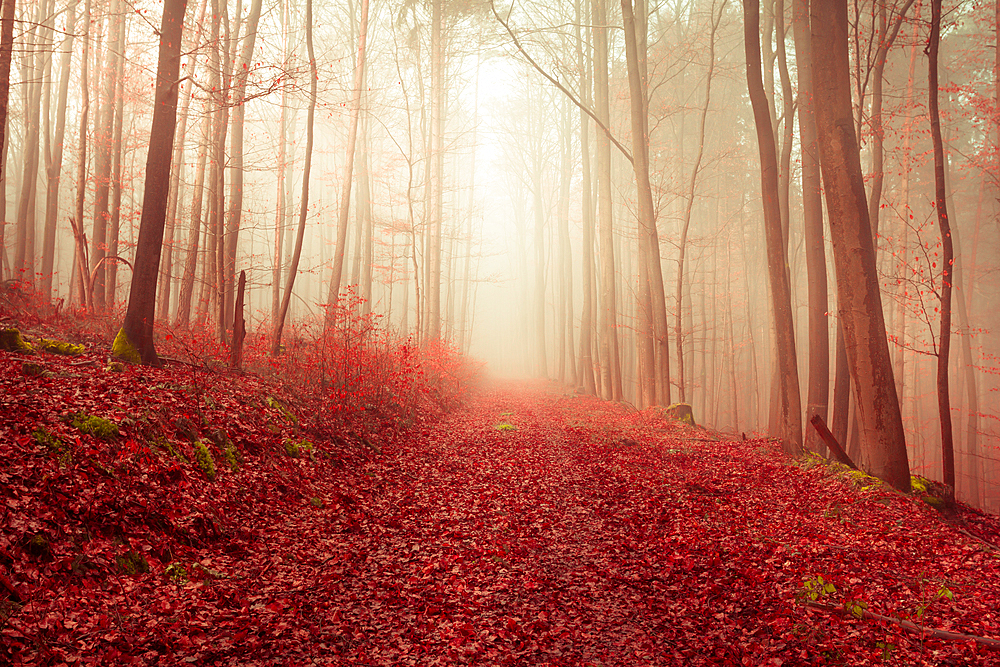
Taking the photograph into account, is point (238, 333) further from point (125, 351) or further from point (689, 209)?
point (689, 209)

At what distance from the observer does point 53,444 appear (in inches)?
156

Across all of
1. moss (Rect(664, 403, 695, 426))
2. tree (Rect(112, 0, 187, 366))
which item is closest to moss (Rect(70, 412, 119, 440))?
tree (Rect(112, 0, 187, 366))

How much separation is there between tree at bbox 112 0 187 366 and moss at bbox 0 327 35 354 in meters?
0.91

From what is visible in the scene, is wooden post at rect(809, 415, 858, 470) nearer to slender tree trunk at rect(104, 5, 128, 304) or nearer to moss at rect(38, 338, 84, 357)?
moss at rect(38, 338, 84, 357)

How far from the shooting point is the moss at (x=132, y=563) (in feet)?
11.4

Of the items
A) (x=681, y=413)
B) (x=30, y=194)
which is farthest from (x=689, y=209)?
(x=30, y=194)

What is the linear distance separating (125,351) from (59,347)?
74 cm

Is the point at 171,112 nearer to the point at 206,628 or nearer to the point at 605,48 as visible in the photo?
the point at 206,628

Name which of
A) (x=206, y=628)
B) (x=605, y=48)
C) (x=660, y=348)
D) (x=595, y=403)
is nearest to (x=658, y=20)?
(x=605, y=48)

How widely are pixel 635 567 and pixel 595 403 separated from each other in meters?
12.3

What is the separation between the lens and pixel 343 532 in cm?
503

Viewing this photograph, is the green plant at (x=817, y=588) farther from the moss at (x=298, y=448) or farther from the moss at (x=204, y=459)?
the moss at (x=298, y=448)

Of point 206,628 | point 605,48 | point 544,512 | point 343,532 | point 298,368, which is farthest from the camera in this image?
point 605,48

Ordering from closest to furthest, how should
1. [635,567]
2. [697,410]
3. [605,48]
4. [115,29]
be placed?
[635,567] → [115,29] → [605,48] → [697,410]
